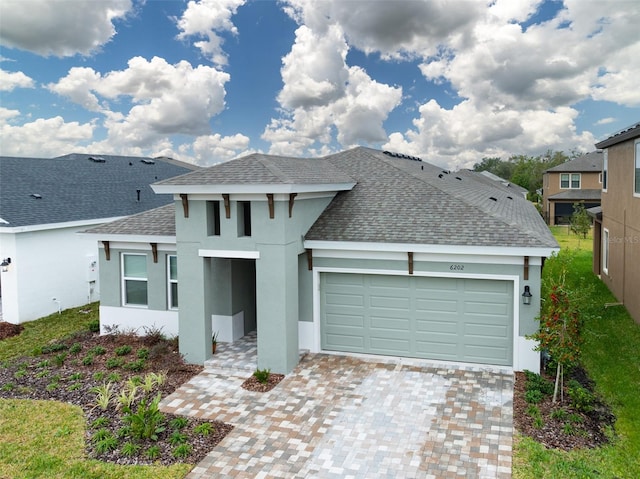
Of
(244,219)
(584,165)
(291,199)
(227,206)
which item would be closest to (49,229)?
(244,219)

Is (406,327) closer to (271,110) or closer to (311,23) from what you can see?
(311,23)

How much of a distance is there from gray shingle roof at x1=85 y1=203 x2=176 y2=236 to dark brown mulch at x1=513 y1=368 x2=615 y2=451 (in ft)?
30.1

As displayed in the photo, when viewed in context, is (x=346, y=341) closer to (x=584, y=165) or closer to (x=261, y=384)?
(x=261, y=384)

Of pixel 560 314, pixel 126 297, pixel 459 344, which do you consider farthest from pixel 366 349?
pixel 126 297

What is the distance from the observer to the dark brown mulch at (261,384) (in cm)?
994

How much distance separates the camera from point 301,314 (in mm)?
12062

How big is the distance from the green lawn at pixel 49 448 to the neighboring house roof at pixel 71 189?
28.2 feet

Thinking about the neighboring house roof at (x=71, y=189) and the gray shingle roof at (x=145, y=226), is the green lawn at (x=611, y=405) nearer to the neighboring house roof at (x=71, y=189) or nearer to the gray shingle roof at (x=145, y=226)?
the gray shingle roof at (x=145, y=226)

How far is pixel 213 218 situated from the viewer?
11.5m

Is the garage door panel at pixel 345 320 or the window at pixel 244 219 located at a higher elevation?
the window at pixel 244 219

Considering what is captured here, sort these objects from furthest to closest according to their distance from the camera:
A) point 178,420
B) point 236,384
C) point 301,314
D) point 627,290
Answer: point 627,290 → point 301,314 → point 236,384 → point 178,420

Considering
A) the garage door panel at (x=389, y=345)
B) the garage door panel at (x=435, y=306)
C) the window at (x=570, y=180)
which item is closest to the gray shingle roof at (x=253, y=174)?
the garage door panel at (x=435, y=306)

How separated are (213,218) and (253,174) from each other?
63.2 inches

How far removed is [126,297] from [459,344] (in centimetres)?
911
